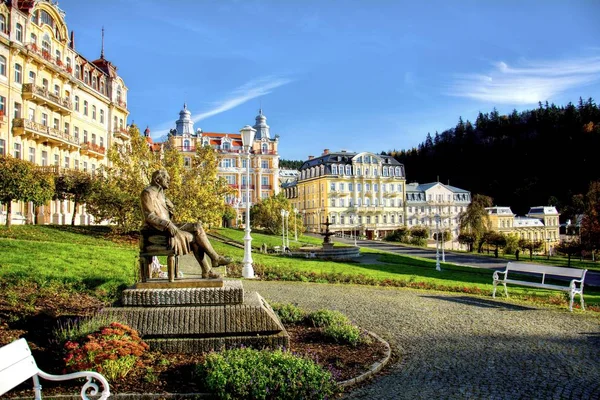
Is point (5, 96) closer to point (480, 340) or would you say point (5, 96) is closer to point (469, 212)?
point (480, 340)

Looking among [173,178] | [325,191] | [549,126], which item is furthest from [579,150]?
[173,178]

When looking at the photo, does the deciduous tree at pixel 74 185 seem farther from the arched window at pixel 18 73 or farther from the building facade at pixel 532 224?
the building facade at pixel 532 224

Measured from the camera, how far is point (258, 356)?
5918mm

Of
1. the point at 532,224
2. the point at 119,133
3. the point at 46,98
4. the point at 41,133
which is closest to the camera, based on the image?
the point at 41,133

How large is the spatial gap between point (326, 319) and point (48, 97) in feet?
110

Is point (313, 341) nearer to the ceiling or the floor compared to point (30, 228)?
nearer to the floor

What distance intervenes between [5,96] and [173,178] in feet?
51.9

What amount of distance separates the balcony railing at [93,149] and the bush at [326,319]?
37468 mm

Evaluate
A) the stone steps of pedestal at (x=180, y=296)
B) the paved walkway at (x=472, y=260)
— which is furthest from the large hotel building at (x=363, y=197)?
the stone steps of pedestal at (x=180, y=296)

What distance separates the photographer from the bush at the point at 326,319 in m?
8.70

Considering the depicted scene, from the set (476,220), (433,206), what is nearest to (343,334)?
(476,220)

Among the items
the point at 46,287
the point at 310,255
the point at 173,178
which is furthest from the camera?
the point at 310,255

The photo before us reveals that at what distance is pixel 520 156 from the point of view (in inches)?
5340

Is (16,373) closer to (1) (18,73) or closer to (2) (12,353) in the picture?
(2) (12,353)
